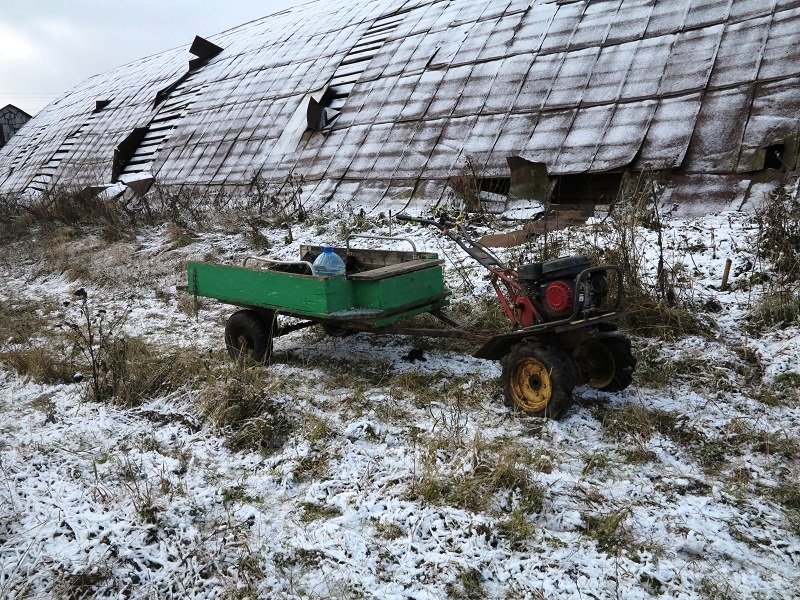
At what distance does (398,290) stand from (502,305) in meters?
0.87

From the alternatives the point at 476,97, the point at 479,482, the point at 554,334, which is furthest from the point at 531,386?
the point at 476,97

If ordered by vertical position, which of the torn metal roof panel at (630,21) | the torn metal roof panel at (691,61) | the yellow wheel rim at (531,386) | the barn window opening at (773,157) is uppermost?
the torn metal roof panel at (630,21)

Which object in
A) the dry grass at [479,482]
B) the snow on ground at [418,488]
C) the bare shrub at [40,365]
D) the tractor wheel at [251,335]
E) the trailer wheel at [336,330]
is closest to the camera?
the snow on ground at [418,488]

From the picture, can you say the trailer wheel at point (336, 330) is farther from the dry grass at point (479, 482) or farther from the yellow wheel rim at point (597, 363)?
the dry grass at point (479, 482)

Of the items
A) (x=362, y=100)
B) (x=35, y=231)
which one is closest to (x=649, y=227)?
(x=362, y=100)

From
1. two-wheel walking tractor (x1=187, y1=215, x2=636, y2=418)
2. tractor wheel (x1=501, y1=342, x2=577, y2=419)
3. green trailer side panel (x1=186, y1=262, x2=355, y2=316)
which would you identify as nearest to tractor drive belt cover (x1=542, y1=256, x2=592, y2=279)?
two-wheel walking tractor (x1=187, y1=215, x2=636, y2=418)

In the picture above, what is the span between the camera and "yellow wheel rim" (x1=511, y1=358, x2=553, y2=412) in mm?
4051

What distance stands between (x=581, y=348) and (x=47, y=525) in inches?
137

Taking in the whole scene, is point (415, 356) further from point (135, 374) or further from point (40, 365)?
point (40, 365)

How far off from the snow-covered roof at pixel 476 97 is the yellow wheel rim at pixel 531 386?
4.60m

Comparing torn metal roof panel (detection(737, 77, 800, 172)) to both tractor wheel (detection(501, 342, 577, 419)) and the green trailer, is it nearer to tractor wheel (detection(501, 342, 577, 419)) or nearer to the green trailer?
the green trailer

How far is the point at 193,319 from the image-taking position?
737 centimetres

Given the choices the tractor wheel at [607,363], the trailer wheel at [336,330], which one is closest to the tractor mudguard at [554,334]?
the tractor wheel at [607,363]

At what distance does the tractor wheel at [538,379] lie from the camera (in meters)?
3.95
